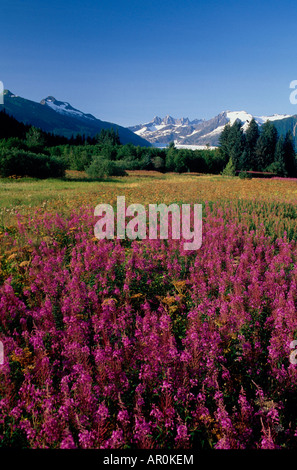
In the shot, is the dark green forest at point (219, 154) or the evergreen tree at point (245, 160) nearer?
the dark green forest at point (219, 154)

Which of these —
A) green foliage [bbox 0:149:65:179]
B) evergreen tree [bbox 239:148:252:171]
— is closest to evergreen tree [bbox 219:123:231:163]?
evergreen tree [bbox 239:148:252:171]

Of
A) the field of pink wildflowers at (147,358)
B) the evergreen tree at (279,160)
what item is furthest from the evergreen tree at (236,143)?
the field of pink wildflowers at (147,358)

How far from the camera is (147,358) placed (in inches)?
141

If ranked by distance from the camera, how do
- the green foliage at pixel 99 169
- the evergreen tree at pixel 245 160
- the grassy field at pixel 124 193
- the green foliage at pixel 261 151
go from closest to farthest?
the grassy field at pixel 124 193, the green foliage at pixel 99 169, the evergreen tree at pixel 245 160, the green foliage at pixel 261 151

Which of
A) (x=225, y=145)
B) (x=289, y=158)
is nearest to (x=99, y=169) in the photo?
(x=225, y=145)

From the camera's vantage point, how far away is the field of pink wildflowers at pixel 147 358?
9.16 feet

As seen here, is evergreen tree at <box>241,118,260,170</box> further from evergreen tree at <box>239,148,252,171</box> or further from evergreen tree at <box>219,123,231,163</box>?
evergreen tree at <box>219,123,231,163</box>

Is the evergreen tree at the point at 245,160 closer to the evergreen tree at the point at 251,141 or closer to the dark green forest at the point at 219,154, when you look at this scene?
the dark green forest at the point at 219,154

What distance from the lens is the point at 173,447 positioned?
2725 mm

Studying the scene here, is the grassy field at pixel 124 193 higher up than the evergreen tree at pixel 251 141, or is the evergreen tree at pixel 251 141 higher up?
the evergreen tree at pixel 251 141

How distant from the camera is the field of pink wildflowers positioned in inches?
110

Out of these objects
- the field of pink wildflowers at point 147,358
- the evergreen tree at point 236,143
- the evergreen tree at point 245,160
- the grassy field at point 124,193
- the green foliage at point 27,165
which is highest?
the evergreen tree at point 236,143

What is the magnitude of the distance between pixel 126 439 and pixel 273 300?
3.48 m

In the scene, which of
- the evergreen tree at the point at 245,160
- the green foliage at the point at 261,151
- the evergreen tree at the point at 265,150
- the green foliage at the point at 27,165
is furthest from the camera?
→ the evergreen tree at the point at 265,150
